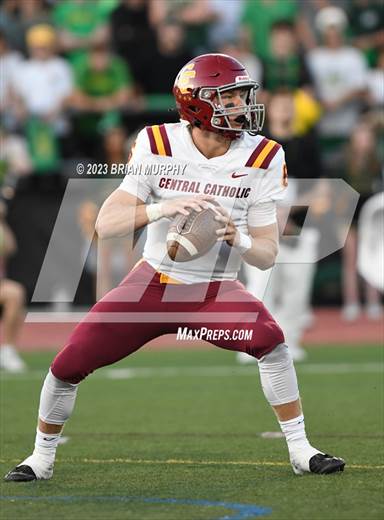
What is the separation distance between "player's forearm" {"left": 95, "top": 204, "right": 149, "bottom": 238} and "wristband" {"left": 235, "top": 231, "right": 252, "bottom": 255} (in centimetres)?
38

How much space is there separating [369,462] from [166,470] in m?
0.90

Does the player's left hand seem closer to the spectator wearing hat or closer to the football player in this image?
the football player

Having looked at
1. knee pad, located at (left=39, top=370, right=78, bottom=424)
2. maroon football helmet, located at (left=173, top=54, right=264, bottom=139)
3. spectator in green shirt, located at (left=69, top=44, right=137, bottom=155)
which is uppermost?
maroon football helmet, located at (left=173, top=54, right=264, bottom=139)

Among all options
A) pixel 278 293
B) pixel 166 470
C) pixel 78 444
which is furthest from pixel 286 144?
pixel 166 470

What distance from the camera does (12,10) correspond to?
13.3 m

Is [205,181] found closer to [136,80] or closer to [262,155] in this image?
[262,155]

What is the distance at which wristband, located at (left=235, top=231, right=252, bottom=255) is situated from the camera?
5.00m

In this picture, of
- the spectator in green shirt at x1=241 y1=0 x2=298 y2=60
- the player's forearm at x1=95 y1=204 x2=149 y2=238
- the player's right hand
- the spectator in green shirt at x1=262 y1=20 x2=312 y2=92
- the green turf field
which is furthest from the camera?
the spectator in green shirt at x1=241 y1=0 x2=298 y2=60

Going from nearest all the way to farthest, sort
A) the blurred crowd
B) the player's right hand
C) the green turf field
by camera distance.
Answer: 1. the green turf field
2. the player's right hand
3. the blurred crowd

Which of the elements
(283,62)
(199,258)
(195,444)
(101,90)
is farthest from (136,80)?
(199,258)

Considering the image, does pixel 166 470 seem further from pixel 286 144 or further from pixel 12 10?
pixel 12 10

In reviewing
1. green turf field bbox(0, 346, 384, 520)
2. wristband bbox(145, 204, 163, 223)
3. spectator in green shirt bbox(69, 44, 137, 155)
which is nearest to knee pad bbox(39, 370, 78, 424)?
green turf field bbox(0, 346, 384, 520)

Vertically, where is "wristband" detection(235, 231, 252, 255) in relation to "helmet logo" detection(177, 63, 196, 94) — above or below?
below

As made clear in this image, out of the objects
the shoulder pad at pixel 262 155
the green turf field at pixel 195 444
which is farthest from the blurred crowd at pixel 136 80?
the shoulder pad at pixel 262 155
